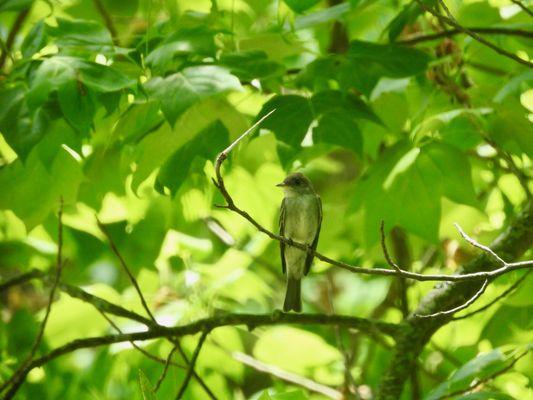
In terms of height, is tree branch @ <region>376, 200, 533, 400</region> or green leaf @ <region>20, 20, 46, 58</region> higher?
green leaf @ <region>20, 20, 46, 58</region>

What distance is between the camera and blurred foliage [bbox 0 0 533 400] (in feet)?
10.3

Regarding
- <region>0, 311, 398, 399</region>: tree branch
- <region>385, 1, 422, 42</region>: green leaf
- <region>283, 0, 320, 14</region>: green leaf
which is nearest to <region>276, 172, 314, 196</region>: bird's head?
<region>0, 311, 398, 399</region>: tree branch

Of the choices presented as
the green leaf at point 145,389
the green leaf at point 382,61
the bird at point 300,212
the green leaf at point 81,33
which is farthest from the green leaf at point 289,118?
the bird at point 300,212

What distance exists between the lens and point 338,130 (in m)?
3.34

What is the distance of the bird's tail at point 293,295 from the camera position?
555 cm

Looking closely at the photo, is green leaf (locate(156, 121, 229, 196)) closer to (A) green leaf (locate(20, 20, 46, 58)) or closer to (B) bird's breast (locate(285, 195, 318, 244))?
(A) green leaf (locate(20, 20, 46, 58))

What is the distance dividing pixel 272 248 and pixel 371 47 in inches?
82.9

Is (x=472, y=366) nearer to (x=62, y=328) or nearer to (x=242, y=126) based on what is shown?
(x=242, y=126)

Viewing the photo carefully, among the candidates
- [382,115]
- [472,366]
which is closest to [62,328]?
[382,115]

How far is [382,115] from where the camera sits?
393cm

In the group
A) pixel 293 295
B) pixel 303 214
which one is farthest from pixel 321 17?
A: pixel 293 295

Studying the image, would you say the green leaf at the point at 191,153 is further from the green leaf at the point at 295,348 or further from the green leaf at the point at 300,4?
the green leaf at the point at 295,348

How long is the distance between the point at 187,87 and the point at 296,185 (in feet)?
6.52

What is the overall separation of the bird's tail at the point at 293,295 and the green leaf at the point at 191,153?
241 centimetres
